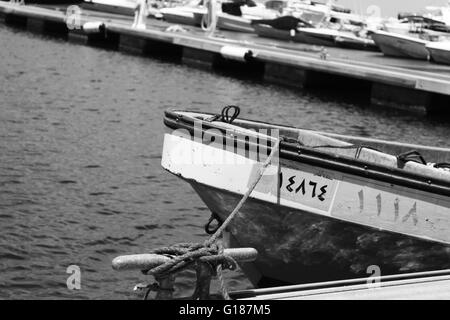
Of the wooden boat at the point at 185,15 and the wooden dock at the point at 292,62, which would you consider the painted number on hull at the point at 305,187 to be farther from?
the wooden boat at the point at 185,15

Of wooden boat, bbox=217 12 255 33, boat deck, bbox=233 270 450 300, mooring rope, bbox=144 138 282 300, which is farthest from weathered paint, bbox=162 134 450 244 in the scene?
wooden boat, bbox=217 12 255 33

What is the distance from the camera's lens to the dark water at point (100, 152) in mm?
9117

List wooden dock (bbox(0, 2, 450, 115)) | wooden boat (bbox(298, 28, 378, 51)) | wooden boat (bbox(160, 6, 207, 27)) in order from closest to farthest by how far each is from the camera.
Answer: wooden dock (bbox(0, 2, 450, 115))
wooden boat (bbox(298, 28, 378, 51))
wooden boat (bbox(160, 6, 207, 27))

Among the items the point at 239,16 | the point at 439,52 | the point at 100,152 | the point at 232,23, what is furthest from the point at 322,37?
the point at 100,152

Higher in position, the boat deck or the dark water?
the boat deck

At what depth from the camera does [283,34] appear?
38.9 metres

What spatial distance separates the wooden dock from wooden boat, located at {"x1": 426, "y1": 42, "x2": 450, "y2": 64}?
490 mm

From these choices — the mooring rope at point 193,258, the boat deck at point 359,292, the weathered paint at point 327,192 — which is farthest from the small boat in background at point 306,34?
the mooring rope at point 193,258

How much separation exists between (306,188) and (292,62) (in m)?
19.1

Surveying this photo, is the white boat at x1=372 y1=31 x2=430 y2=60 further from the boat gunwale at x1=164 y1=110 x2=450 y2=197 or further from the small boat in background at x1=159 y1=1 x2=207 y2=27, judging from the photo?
the boat gunwale at x1=164 y1=110 x2=450 y2=197

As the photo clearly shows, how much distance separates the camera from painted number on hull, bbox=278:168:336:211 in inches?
305

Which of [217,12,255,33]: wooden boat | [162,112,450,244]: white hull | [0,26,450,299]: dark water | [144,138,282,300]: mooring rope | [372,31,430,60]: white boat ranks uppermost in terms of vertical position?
[144,138,282,300]: mooring rope

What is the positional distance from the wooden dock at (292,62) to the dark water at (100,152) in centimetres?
98
